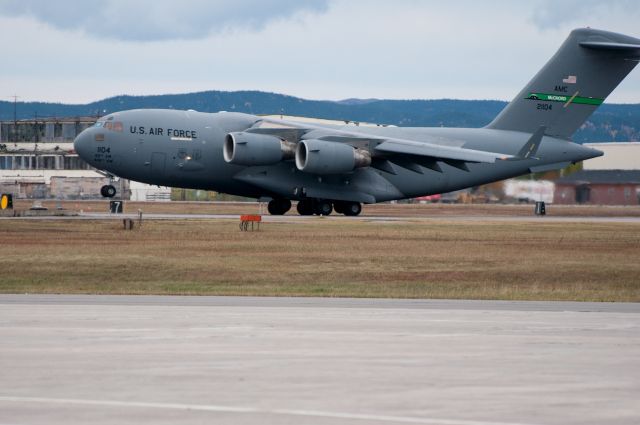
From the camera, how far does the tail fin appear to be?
53.8 metres

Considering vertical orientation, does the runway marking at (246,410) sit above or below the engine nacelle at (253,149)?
below

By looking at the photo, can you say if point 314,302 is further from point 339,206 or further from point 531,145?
point 339,206

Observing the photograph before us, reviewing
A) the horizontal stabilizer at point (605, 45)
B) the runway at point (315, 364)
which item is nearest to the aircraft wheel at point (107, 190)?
the horizontal stabilizer at point (605, 45)

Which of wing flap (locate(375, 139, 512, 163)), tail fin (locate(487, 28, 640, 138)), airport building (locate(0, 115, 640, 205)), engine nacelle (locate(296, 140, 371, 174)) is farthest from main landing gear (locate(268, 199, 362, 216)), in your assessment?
airport building (locate(0, 115, 640, 205))

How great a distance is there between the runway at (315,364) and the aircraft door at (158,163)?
28.7m

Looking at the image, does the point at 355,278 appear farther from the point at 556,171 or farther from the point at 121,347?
the point at 556,171

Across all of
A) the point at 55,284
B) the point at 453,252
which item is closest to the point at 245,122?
the point at 453,252

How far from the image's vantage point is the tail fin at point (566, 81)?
5375 centimetres

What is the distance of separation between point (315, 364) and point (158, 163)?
118 feet

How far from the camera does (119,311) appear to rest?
17.8 metres

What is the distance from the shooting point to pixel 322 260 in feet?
98.4

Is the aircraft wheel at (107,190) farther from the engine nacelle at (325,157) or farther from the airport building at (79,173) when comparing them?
the airport building at (79,173)

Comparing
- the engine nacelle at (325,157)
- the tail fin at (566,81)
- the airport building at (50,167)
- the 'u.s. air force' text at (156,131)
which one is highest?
the tail fin at (566,81)

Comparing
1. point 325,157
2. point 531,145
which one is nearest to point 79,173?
point 325,157
